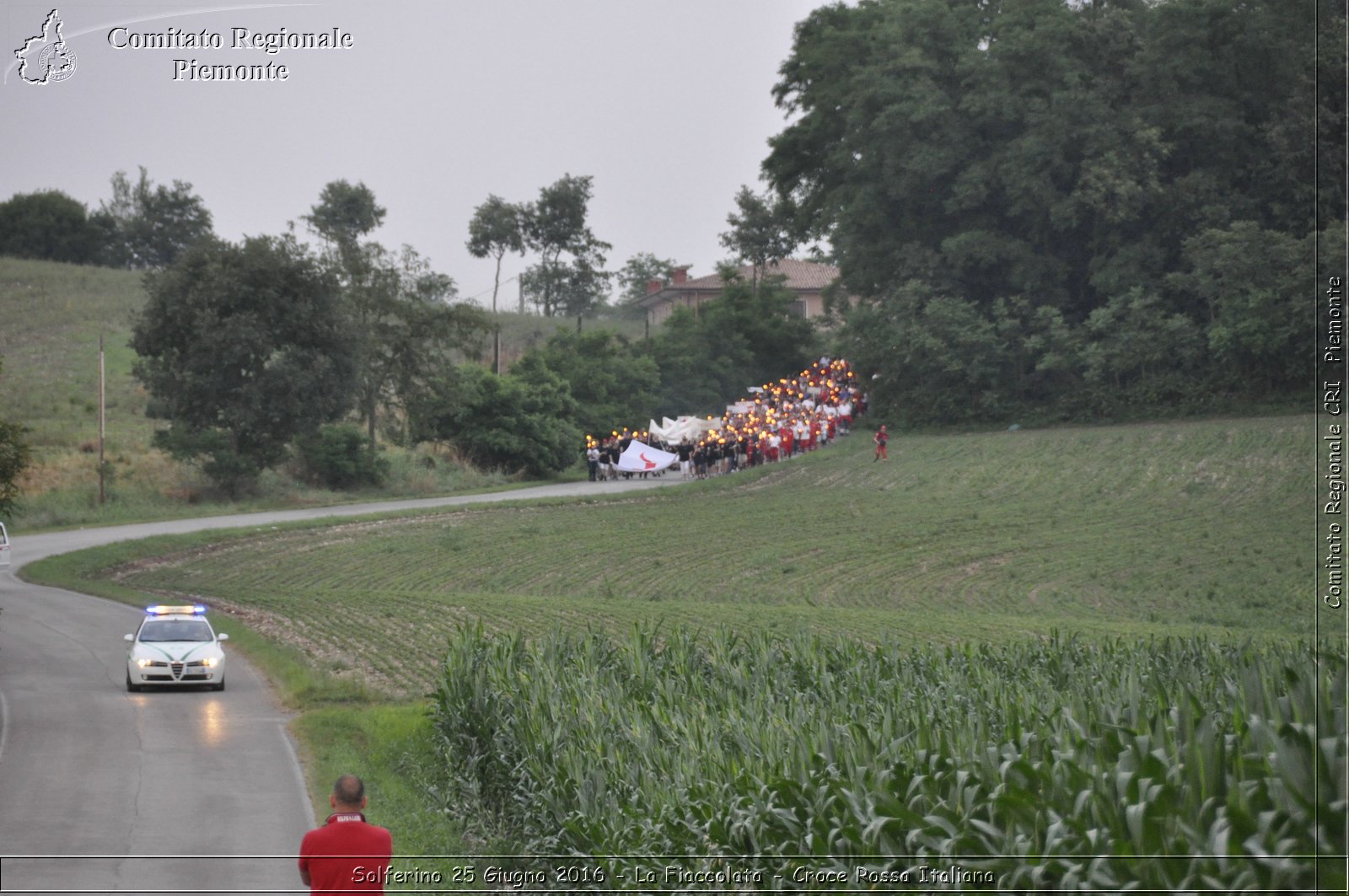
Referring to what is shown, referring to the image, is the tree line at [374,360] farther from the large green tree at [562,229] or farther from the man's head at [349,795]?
the man's head at [349,795]

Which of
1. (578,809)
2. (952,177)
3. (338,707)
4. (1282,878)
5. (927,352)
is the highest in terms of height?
(952,177)

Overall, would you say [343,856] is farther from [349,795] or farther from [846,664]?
[846,664]

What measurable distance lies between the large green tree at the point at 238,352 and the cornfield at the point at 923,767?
34.0 metres

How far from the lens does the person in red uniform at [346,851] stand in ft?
21.7

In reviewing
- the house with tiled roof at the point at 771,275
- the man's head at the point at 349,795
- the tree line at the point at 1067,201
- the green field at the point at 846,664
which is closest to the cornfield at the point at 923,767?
the green field at the point at 846,664

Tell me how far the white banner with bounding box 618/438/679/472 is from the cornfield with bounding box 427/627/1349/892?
40.1 m

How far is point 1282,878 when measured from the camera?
5.07 m

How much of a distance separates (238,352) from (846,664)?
3581 cm

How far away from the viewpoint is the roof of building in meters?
69.0

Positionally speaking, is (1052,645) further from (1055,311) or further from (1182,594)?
(1055,311)

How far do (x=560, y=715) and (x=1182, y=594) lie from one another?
19.8 m

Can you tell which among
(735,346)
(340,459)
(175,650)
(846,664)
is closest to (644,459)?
(735,346)

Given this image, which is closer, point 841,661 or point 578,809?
point 578,809

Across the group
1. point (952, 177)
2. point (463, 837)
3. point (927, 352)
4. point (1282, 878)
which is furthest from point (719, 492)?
point (1282, 878)
